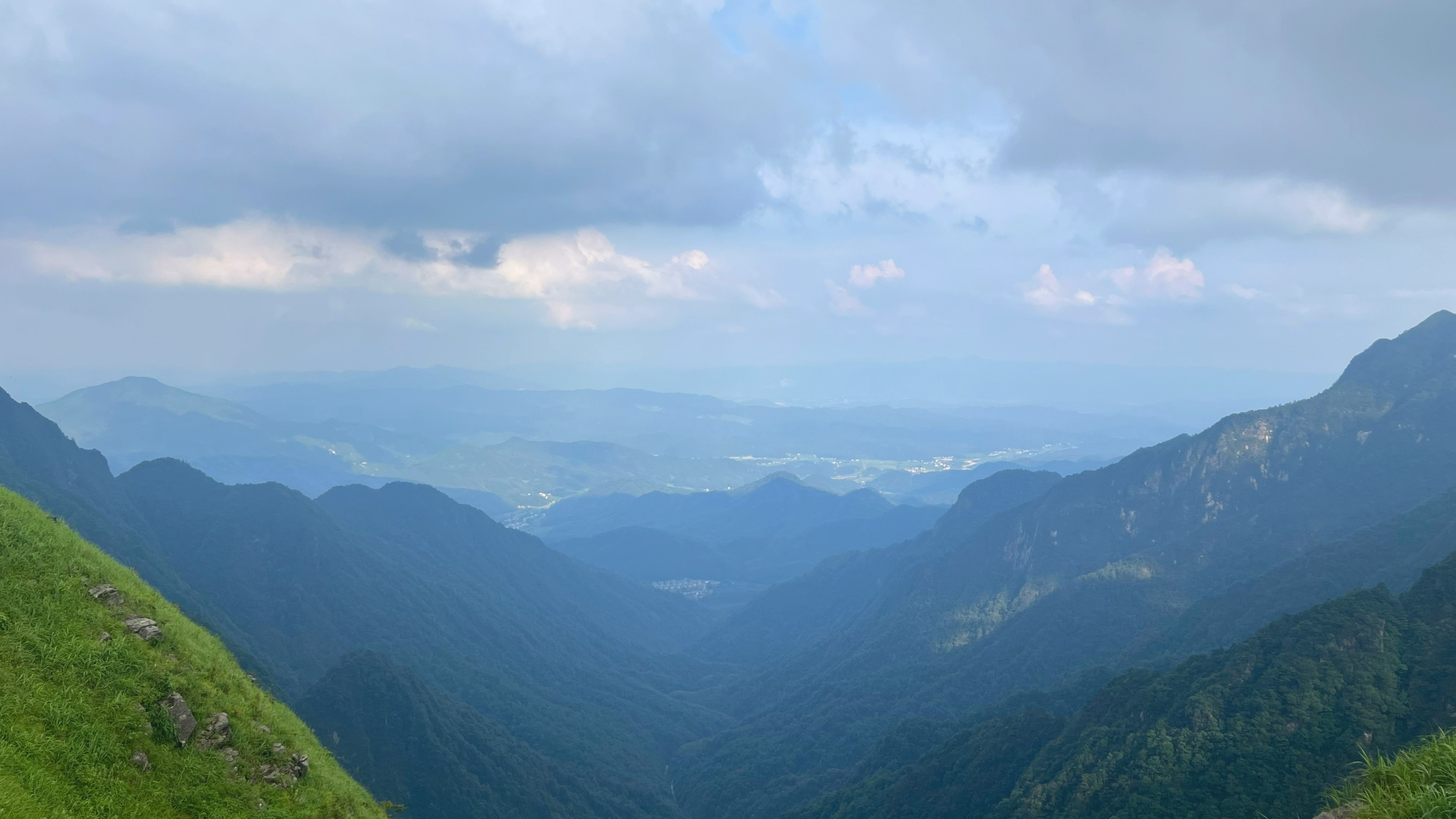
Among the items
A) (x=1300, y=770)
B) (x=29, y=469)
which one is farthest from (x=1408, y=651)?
(x=29, y=469)

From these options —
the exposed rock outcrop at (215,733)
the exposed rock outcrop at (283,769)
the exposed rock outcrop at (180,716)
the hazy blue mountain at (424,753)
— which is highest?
the exposed rock outcrop at (180,716)

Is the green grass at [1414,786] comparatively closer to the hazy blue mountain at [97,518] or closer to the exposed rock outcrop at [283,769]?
the exposed rock outcrop at [283,769]

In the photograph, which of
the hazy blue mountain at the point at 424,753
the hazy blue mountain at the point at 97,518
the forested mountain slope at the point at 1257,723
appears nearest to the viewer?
the forested mountain slope at the point at 1257,723

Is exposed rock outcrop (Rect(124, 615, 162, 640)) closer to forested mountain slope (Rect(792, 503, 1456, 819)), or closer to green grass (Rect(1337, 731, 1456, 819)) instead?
green grass (Rect(1337, 731, 1456, 819))

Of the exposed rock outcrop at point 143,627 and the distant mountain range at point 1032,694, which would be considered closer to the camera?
the exposed rock outcrop at point 143,627

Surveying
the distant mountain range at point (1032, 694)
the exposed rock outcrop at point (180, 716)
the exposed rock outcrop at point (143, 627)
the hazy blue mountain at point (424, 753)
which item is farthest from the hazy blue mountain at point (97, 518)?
the exposed rock outcrop at point (180, 716)

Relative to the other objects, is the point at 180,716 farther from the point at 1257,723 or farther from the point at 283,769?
the point at 1257,723

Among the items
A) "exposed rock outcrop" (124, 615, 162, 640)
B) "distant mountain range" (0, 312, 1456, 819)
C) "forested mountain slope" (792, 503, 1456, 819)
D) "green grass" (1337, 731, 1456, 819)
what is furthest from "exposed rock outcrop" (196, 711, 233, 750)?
"forested mountain slope" (792, 503, 1456, 819)
